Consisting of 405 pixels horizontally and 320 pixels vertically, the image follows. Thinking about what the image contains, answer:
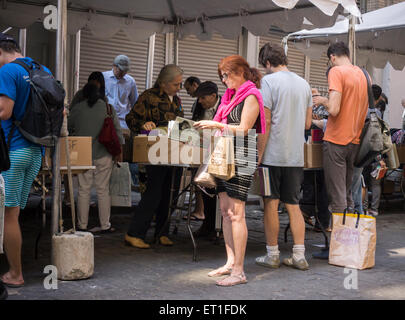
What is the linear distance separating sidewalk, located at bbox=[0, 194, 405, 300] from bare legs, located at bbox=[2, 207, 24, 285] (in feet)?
0.43

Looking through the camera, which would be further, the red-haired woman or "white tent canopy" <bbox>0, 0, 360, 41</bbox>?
"white tent canopy" <bbox>0, 0, 360, 41</bbox>

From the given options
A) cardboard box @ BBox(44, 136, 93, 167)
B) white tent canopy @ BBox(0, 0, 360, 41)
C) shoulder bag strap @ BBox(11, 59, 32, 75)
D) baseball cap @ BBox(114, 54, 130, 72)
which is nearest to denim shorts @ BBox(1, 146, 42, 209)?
shoulder bag strap @ BBox(11, 59, 32, 75)

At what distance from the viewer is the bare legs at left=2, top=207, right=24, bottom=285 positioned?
4824mm

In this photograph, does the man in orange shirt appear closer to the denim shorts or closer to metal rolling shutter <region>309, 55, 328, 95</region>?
the denim shorts

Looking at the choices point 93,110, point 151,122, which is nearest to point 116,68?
point 93,110

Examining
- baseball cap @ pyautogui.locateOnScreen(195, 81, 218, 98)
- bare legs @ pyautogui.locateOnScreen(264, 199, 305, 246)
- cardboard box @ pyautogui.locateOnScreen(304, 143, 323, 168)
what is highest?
baseball cap @ pyautogui.locateOnScreen(195, 81, 218, 98)

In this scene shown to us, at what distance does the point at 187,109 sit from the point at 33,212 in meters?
5.47

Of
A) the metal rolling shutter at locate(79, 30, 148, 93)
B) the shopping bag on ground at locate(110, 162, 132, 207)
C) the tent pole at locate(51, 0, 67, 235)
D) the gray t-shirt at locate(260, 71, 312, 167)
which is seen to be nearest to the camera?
the tent pole at locate(51, 0, 67, 235)

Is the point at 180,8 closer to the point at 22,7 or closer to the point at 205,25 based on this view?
the point at 205,25

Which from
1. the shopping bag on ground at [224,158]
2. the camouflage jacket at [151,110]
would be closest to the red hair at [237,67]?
the shopping bag on ground at [224,158]

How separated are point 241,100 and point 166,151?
1282 millimetres

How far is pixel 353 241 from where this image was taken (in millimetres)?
6047

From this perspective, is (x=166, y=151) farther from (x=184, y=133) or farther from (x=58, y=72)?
(x=58, y=72)

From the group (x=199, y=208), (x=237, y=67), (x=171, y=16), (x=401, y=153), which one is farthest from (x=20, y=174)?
(x=401, y=153)
